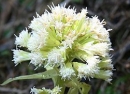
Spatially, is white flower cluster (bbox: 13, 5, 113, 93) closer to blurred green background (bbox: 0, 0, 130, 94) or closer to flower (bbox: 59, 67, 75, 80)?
flower (bbox: 59, 67, 75, 80)

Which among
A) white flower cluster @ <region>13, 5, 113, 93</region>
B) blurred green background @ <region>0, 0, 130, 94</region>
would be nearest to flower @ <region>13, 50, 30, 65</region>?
white flower cluster @ <region>13, 5, 113, 93</region>

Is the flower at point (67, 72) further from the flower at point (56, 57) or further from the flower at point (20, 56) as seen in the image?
the flower at point (20, 56)

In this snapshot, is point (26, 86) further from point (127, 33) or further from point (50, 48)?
point (50, 48)

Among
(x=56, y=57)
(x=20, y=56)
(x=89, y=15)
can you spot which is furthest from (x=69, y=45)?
(x=89, y=15)

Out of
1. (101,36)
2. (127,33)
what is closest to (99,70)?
(101,36)

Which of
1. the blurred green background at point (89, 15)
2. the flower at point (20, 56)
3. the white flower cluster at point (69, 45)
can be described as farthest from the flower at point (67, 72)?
the blurred green background at point (89, 15)

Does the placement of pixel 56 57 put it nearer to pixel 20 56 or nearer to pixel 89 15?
pixel 20 56
